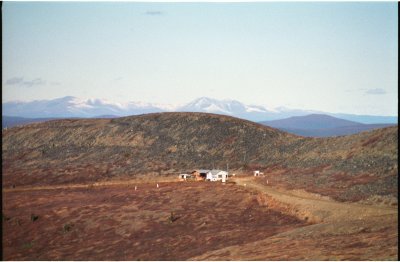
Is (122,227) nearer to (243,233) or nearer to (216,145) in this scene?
(243,233)

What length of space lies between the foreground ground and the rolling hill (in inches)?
326

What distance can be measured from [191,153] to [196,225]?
1879 inches

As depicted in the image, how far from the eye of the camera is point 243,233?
43.8 m

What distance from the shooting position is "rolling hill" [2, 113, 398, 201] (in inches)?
2554

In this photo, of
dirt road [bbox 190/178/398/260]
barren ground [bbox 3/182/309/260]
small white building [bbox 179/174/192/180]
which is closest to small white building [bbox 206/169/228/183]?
barren ground [bbox 3/182/309/260]

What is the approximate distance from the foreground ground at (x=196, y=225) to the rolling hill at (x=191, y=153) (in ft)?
27.1

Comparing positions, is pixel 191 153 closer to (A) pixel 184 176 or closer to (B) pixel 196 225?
(A) pixel 184 176

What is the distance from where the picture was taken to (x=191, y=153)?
319 feet

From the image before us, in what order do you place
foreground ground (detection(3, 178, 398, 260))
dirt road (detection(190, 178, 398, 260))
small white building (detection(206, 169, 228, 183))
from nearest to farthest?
dirt road (detection(190, 178, 398, 260)), foreground ground (detection(3, 178, 398, 260)), small white building (detection(206, 169, 228, 183))

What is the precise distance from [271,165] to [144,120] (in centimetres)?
4601

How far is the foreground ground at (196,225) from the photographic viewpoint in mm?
34000

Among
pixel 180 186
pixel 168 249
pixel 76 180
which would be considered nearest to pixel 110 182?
pixel 76 180

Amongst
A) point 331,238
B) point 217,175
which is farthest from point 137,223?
point 331,238

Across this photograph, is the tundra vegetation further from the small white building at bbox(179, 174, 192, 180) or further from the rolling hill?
the small white building at bbox(179, 174, 192, 180)
